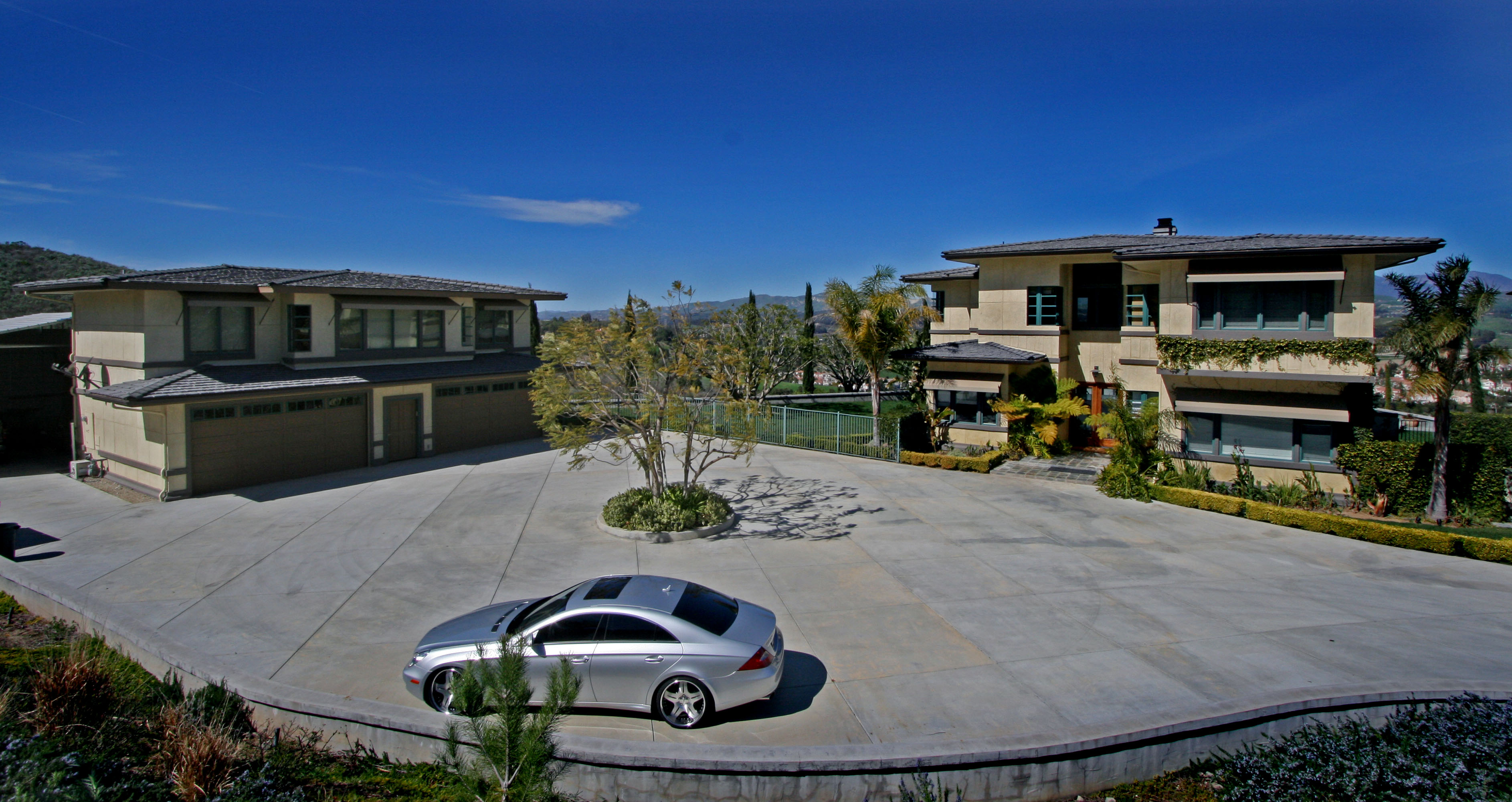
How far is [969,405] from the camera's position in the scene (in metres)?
24.3

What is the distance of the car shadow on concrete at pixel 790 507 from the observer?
15719 millimetres

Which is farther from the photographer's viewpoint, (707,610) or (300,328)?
(300,328)

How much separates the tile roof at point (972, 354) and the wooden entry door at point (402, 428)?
15.2m

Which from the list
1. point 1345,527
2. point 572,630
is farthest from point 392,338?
point 1345,527

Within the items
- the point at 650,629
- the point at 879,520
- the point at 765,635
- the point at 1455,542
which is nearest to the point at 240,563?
the point at 650,629

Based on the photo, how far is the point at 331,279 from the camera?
22500 millimetres

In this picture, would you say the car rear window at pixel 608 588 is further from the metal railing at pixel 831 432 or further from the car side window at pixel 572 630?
the metal railing at pixel 831 432

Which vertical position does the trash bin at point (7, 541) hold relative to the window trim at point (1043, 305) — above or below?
below

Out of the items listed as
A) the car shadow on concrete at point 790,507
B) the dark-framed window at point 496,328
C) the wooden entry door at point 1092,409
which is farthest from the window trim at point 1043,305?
the dark-framed window at point 496,328

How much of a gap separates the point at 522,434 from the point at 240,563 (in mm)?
13633

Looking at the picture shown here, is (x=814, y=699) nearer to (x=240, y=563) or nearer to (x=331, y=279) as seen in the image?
(x=240, y=563)

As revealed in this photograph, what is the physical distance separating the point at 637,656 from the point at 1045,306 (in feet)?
65.5

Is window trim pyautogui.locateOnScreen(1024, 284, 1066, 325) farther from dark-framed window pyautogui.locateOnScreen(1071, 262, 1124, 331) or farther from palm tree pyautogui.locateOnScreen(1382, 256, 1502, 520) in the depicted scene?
palm tree pyautogui.locateOnScreen(1382, 256, 1502, 520)

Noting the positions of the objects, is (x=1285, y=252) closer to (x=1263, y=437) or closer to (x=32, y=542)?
(x=1263, y=437)
